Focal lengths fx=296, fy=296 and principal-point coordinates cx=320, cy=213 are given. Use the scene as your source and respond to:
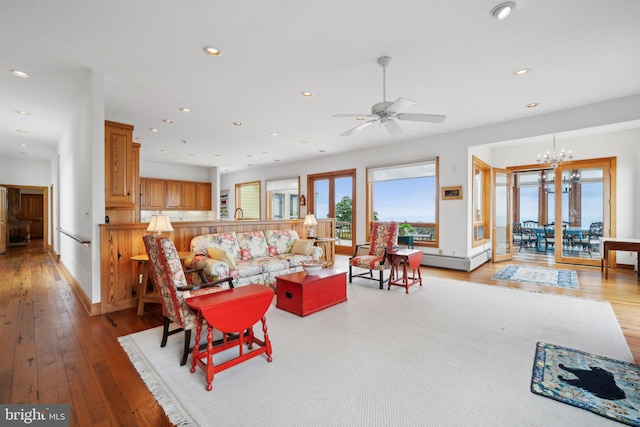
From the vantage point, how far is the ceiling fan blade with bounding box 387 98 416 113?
2865 mm

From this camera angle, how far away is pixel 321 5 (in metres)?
2.30

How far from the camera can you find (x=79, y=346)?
2.62m

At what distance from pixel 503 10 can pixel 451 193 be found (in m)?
4.12

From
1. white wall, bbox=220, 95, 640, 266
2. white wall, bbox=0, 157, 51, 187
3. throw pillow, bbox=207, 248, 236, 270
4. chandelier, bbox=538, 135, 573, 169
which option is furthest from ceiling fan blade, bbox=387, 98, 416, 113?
white wall, bbox=0, 157, 51, 187

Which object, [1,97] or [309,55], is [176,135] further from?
[309,55]

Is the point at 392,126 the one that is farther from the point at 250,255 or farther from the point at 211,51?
the point at 250,255

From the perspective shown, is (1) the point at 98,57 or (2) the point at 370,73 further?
(2) the point at 370,73

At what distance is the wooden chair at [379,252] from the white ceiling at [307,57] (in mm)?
1968

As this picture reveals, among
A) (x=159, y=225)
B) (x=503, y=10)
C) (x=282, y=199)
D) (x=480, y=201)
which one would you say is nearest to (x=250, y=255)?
(x=159, y=225)

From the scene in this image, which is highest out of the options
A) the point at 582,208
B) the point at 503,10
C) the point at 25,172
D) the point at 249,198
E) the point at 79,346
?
the point at 503,10

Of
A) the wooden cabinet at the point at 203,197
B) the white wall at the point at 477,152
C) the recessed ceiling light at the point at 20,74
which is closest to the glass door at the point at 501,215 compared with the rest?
the white wall at the point at 477,152

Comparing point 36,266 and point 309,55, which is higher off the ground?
point 309,55

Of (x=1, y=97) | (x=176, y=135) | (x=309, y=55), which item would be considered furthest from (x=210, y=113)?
(x=1, y=97)

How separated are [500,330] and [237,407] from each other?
101 inches
